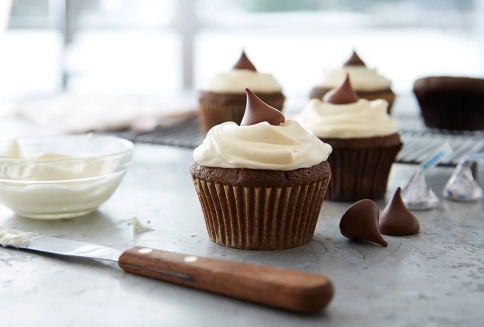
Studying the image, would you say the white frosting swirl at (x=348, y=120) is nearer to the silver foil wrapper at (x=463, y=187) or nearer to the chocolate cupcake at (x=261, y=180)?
the silver foil wrapper at (x=463, y=187)

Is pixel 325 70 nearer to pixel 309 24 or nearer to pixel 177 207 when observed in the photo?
pixel 177 207

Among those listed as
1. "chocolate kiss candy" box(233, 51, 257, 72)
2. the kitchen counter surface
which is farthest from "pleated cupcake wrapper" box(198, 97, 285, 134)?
the kitchen counter surface

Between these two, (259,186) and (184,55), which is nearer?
(259,186)

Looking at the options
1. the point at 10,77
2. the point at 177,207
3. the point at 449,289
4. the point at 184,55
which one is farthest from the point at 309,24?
the point at 449,289

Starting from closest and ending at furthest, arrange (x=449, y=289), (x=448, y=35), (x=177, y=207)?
(x=449, y=289) < (x=177, y=207) < (x=448, y=35)

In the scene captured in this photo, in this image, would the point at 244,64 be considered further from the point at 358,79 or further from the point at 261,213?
the point at 261,213

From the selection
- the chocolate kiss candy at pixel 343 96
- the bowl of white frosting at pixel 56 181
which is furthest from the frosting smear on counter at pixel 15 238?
the chocolate kiss candy at pixel 343 96
